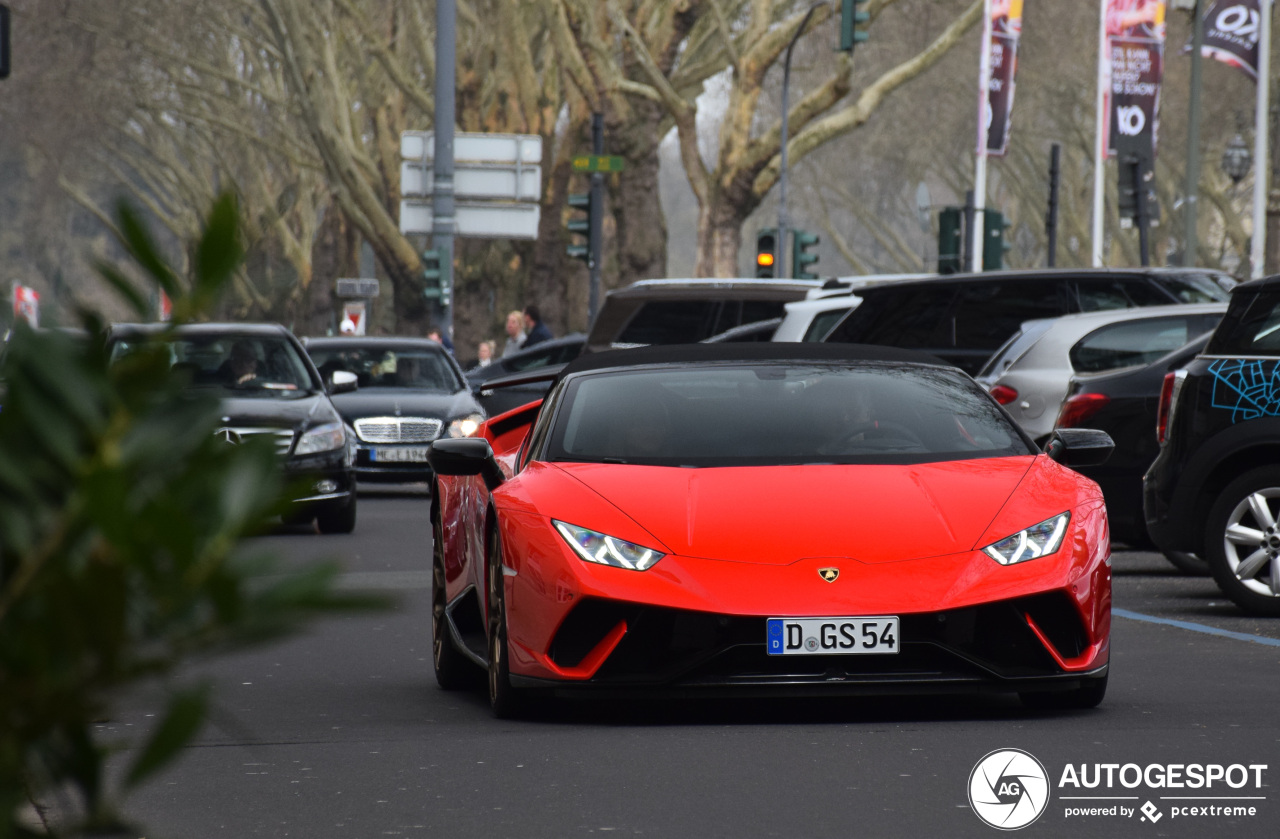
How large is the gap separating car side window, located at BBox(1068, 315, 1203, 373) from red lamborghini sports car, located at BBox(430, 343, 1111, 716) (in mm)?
7003

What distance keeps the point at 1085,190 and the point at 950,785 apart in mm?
53669

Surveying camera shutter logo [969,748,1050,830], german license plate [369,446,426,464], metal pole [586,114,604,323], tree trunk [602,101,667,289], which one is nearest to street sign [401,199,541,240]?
metal pole [586,114,604,323]

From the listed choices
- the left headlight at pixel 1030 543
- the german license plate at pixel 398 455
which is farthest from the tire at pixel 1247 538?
the german license plate at pixel 398 455

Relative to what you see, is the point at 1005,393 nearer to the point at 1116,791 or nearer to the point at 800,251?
the point at 1116,791

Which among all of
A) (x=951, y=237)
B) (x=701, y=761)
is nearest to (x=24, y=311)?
(x=701, y=761)

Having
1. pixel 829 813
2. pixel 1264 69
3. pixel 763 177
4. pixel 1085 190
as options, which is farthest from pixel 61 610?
pixel 1085 190

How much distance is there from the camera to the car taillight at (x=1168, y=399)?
11188mm

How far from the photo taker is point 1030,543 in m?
6.85

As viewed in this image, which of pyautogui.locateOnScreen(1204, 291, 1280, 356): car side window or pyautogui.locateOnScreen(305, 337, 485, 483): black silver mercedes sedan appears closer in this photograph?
pyautogui.locateOnScreen(1204, 291, 1280, 356): car side window

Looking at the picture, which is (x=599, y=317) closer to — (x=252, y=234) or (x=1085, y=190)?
(x=252, y=234)

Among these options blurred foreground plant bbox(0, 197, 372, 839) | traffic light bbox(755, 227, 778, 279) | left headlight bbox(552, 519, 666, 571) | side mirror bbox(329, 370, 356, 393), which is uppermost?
traffic light bbox(755, 227, 778, 279)

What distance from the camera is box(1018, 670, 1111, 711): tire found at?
7039mm

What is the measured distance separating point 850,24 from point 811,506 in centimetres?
2422

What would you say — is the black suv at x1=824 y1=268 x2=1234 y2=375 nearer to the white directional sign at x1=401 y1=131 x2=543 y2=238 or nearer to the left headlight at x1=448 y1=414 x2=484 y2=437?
the left headlight at x1=448 y1=414 x2=484 y2=437
